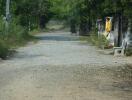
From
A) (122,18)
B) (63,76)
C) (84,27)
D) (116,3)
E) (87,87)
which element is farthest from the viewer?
(84,27)

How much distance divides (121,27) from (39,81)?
18092 mm

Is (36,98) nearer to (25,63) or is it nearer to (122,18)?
(25,63)

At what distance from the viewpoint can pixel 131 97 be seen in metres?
12.1

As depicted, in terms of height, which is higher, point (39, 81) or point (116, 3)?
point (116, 3)

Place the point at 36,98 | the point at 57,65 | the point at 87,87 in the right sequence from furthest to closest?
the point at 57,65, the point at 87,87, the point at 36,98

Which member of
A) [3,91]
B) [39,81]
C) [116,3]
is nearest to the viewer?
[3,91]

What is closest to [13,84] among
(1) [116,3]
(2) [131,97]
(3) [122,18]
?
(2) [131,97]

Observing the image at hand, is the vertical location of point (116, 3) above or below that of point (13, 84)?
above

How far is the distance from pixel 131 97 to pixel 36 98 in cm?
228

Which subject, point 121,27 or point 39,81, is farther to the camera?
point 121,27

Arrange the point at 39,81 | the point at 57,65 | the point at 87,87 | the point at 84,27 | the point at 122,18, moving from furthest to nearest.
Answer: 1. the point at 84,27
2. the point at 122,18
3. the point at 57,65
4. the point at 39,81
5. the point at 87,87

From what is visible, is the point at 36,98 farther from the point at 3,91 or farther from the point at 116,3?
the point at 116,3

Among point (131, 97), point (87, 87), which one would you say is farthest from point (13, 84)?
point (131, 97)

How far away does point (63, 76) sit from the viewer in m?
16.4
